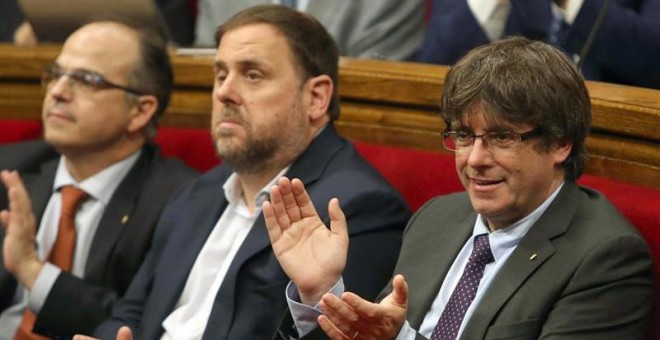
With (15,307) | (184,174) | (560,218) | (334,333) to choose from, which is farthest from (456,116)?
(15,307)

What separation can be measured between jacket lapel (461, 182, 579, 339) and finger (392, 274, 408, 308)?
0.08 meters

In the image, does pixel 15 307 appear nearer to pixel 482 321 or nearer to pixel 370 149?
pixel 370 149

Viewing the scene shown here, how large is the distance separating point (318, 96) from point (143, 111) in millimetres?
441

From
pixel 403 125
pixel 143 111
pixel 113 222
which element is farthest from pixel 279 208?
pixel 143 111

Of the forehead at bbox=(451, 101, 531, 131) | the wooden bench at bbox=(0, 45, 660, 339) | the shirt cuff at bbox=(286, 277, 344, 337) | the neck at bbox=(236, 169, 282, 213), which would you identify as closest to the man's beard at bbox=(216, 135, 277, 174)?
the neck at bbox=(236, 169, 282, 213)

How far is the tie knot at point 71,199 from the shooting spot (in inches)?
77.6

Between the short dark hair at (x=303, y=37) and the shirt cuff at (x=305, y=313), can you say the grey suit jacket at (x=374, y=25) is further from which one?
the shirt cuff at (x=305, y=313)

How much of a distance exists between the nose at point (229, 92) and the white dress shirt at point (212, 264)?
0.37 feet

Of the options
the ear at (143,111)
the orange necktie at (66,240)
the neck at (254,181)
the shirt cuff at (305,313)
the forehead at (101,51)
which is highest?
the shirt cuff at (305,313)

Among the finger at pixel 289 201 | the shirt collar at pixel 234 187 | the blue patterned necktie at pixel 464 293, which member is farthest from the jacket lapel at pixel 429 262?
the shirt collar at pixel 234 187

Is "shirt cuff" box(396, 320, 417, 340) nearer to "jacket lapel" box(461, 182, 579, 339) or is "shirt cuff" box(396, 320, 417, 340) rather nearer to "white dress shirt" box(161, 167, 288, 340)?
"jacket lapel" box(461, 182, 579, 339)

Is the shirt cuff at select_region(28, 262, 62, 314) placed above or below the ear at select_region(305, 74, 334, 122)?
below

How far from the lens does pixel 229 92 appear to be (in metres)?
1.71

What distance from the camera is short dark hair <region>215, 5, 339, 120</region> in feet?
5.68
